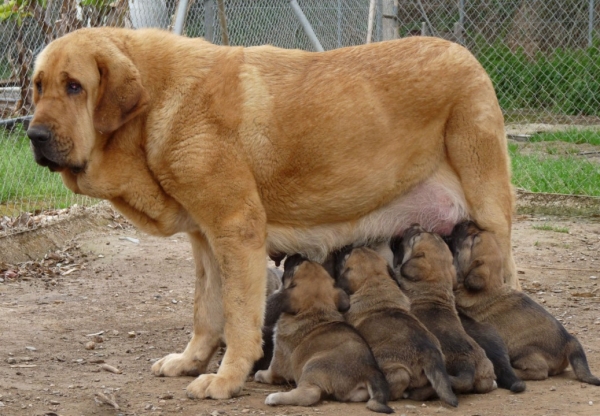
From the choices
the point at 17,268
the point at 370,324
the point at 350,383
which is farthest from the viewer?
the point at 17,268

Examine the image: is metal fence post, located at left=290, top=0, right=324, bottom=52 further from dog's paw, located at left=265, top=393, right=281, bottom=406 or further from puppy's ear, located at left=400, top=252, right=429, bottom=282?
dog's paw, located at left=265, top=393, right=281, bottom=406

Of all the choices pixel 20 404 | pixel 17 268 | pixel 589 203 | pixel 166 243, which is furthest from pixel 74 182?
pixel 589 203

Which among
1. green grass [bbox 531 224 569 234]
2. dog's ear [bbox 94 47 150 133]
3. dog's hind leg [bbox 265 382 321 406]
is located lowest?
green grass [bbox 531 224 569 234]

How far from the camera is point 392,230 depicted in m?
5.68

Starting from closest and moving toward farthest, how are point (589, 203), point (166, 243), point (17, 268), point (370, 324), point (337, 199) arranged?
1. point (370, 324)
2. point (337, 199)
3. point (17, 268)
4. point (166, 243)
5. point (589, 203)

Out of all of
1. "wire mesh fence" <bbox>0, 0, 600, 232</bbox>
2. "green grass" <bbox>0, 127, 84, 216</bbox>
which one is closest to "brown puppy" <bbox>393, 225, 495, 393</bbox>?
"wire mesh fence" <bbox>0, 0, 600, 232</bbox>

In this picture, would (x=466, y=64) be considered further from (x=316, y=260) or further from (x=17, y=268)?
(x=17, y=268)

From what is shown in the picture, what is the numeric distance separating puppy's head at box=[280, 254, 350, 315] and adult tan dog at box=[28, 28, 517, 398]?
0.19m

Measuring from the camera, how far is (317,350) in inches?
187

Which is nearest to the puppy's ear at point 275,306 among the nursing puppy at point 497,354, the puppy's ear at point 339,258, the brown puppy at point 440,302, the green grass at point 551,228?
the puppy's ear at point 339,258

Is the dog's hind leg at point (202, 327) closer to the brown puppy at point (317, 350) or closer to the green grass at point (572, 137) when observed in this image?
the brown puppy at point (317, 350)

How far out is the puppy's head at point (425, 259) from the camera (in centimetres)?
529

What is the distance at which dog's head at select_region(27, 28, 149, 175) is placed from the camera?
485 centimetres

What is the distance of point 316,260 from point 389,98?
1.10 metres
